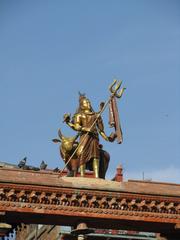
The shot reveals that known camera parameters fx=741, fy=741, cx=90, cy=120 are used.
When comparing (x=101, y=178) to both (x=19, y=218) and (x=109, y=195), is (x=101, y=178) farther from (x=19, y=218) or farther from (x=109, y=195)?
(x=19, y=218)

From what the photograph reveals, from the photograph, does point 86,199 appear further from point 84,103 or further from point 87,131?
point 84,103

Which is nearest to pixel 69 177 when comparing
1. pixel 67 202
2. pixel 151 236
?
pixel 67 202

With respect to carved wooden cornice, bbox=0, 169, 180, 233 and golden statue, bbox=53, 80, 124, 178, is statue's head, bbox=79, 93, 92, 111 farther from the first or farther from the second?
carved wooden cornice, bbox=0, 169, 180, 233

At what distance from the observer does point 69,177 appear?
26.4 meters

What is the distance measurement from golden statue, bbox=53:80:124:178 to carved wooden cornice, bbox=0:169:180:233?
1.14 m

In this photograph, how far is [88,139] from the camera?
27.5 metres

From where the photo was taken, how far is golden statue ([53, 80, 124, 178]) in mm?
Result: 27266

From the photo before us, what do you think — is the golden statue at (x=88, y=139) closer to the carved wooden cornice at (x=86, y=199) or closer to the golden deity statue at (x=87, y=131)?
the golden deity statue at (x=87, y=131)

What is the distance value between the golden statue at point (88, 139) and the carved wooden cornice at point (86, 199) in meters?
1.14

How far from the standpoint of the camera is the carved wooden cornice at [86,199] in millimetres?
25203

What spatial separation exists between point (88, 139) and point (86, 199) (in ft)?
8.73

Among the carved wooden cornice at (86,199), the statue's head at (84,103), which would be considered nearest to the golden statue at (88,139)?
the statue's head at (84,103)

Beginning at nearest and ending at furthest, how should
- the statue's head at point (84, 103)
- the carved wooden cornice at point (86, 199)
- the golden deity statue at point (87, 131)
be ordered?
the carved wooden cornice at point (86, 199) < the golden deity statue at point (87, 131) < the statue's head at point (84, 103)

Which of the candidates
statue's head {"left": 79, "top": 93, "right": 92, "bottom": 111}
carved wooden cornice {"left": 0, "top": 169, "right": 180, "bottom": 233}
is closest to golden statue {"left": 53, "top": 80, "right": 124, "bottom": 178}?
statue's head {"left": 79, "top": 93, "right": 92, "bottom": 111}
